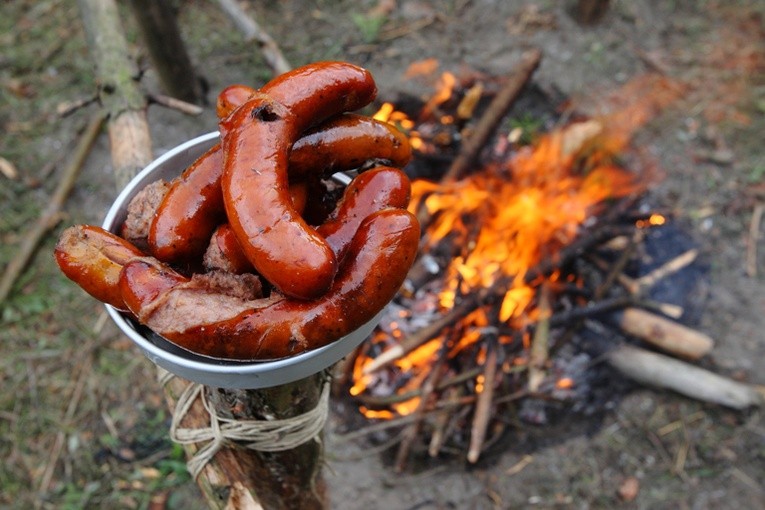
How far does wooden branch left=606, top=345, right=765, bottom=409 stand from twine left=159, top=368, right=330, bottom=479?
246 centimetres

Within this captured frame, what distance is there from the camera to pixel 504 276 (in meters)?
3.75

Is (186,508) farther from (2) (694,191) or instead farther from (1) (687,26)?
(1) (687,26)

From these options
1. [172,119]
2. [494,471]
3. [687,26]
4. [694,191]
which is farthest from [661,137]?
[172,119]

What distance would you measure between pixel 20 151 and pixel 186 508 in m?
3.29

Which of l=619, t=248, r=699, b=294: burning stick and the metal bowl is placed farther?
l=619, t=248, r=699, b=294: burning stick

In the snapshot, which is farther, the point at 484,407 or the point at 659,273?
the point at 659,273

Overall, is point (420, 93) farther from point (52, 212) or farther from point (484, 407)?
point (52, 212)

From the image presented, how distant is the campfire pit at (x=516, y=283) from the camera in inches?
139

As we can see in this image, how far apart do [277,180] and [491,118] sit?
336cm

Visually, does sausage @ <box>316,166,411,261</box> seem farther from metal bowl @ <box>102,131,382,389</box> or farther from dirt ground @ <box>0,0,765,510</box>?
dirt ground @ <box>0,0,765,510</box>

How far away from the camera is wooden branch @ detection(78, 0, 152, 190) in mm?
2504

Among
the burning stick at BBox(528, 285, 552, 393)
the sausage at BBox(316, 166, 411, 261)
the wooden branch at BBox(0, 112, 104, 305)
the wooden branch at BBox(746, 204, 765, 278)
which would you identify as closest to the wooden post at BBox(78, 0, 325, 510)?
the sausage at BBox(316, 166, 411, 261)

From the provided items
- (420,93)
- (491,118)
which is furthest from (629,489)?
(420,93)

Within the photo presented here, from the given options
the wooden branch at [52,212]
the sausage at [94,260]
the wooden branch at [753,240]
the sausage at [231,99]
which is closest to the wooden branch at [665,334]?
the wooden branch at [753,240]
